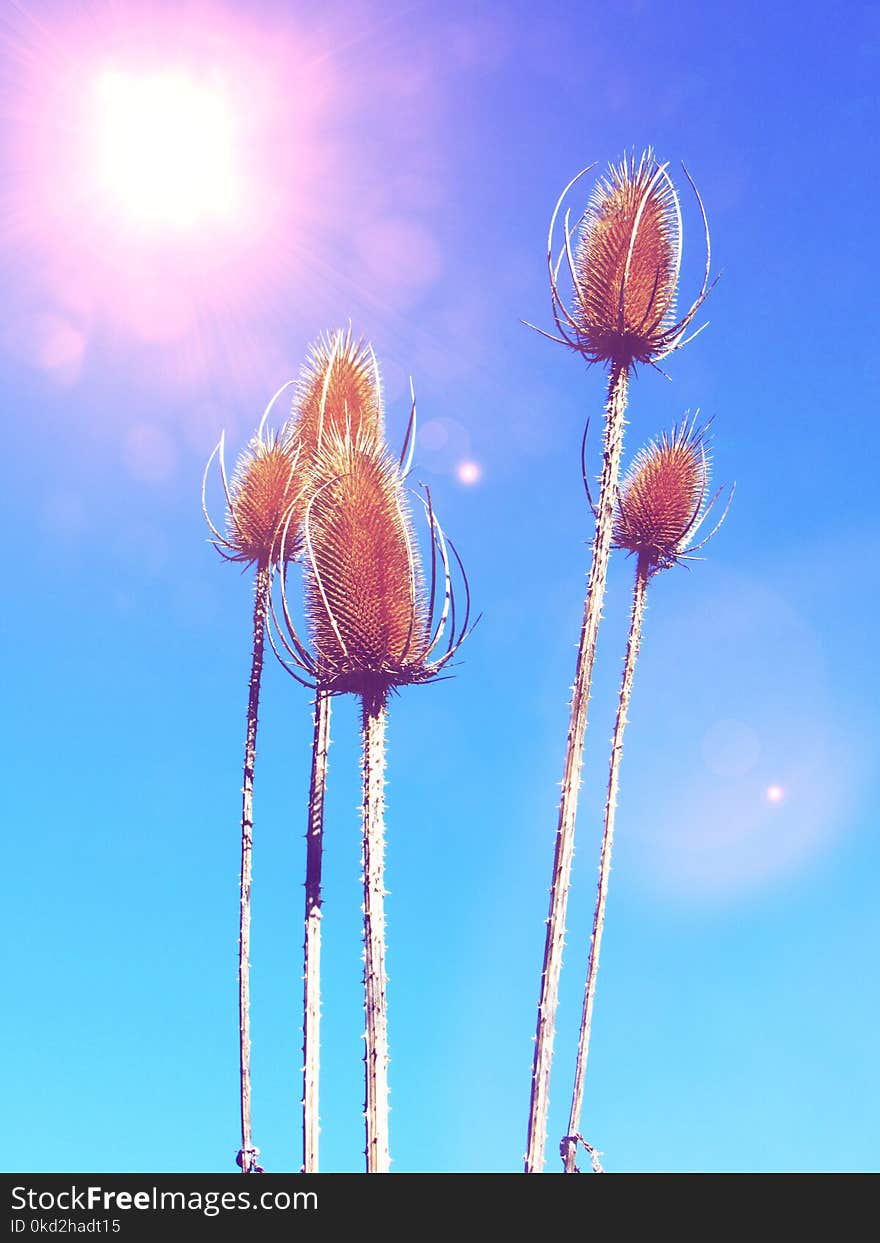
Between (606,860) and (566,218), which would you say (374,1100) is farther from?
(566,218)

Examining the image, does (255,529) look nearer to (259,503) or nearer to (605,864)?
(259,503)

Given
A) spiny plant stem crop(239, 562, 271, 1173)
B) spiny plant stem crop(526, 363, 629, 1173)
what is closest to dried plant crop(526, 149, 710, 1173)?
spiny plant stem crop(526, 363, 629, 1173)

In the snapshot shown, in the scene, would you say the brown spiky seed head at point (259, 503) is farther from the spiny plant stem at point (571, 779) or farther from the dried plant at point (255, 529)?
the spiny plant stem at point (571, 779)

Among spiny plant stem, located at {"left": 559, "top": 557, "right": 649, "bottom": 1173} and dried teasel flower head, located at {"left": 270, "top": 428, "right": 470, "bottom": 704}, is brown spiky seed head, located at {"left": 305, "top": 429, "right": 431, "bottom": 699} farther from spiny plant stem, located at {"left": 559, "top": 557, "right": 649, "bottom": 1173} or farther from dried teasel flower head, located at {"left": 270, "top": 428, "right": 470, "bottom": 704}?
spiny plant stem, located at {"left": 559, "top": 557, "right": 649, "bottom": 1173}

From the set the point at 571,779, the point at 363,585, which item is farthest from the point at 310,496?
the point at 571,779

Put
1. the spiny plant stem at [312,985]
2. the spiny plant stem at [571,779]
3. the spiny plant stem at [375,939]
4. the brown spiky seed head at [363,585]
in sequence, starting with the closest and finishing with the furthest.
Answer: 1. the spiny plant stem at [571,779]
2. the spiny plant stem at [375,939]
3. the brown spiky seed head at [363,585]
4. the spiny plant stem at [312,985]

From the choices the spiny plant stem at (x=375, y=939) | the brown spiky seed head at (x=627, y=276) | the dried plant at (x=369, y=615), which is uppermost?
the brown spiky seed head at (x=627, y=276)

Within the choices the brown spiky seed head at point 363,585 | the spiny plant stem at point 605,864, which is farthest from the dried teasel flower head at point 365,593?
the spiny plant stem at point 605,864
